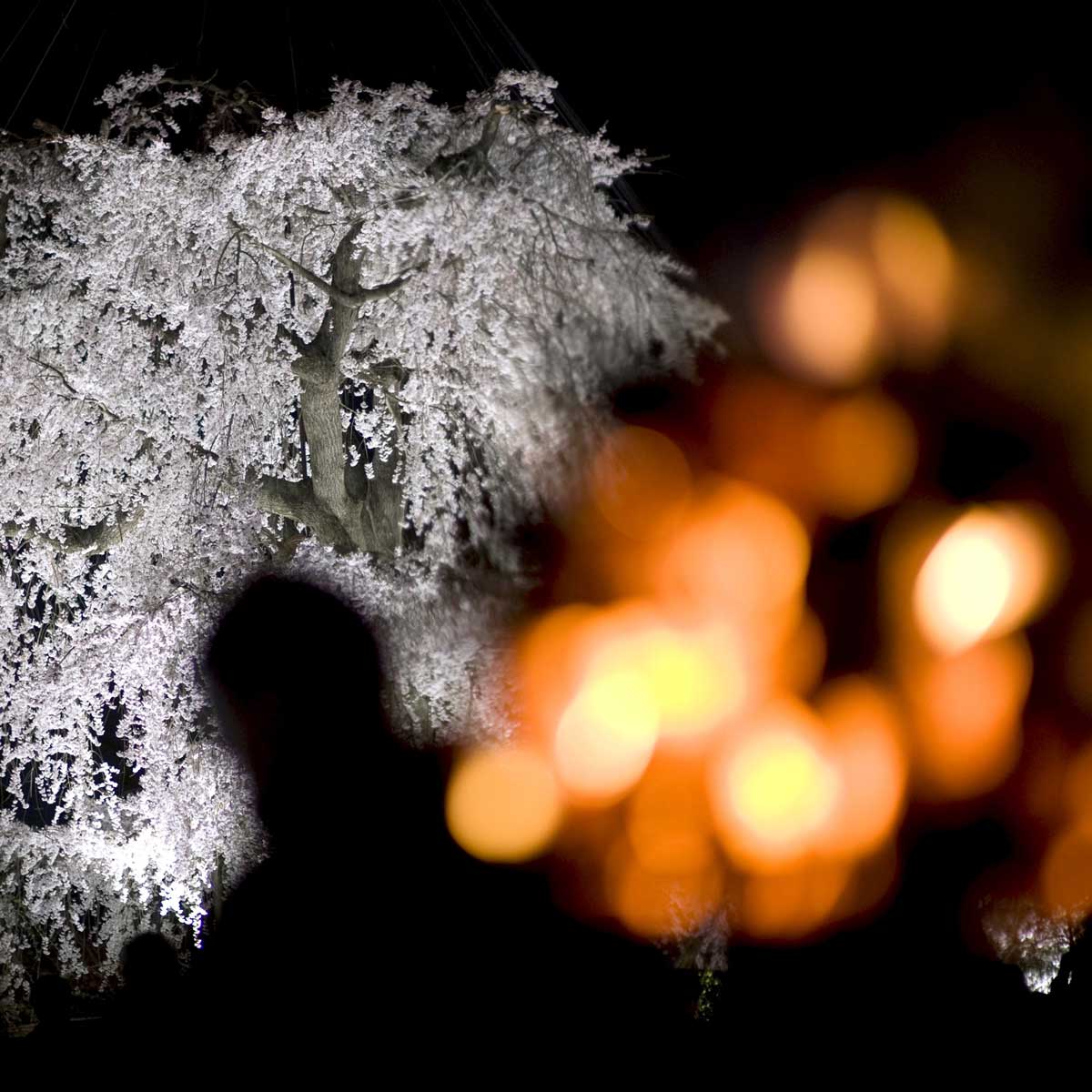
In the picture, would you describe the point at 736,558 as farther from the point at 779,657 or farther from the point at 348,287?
the point at 348,287

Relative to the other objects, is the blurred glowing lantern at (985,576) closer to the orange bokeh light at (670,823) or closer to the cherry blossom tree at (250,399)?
the cherry blossom tree at (250,399)

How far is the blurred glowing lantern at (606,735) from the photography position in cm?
692

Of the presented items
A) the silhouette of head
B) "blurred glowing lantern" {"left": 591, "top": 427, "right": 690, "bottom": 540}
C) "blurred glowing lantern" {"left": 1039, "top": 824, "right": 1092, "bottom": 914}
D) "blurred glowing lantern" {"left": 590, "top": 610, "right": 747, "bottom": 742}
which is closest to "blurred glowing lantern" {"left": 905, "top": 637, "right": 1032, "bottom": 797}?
"blurred glowing lantern" {"left": 1039, "top": 824, "right": 1092, "bottom": 914}

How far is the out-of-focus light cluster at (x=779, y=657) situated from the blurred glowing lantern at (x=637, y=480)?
2 centimetres

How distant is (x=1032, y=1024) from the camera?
455 centimetres

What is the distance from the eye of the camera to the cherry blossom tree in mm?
6285

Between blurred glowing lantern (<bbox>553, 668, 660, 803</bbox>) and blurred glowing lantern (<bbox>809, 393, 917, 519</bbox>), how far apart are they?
5.05 feet

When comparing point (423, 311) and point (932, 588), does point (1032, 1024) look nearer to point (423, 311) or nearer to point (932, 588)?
point (932, 588)

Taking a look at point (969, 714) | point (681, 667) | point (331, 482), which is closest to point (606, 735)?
point (681, 667)

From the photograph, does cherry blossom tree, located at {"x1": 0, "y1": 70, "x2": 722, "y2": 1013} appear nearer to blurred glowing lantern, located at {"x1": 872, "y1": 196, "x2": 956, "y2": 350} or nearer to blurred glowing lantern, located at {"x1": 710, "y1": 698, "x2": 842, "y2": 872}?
blurred glowing lantern, located at {"x1": 872, "y1": 196, "x2": 956, "y2": 350}

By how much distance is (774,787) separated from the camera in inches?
295

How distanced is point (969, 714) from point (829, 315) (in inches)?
89.6

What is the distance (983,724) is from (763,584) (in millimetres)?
1417

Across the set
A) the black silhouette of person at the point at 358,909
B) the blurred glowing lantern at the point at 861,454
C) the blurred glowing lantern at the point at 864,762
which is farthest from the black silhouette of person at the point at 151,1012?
Answer: the blurred glowing lantern at the point at 861,454
